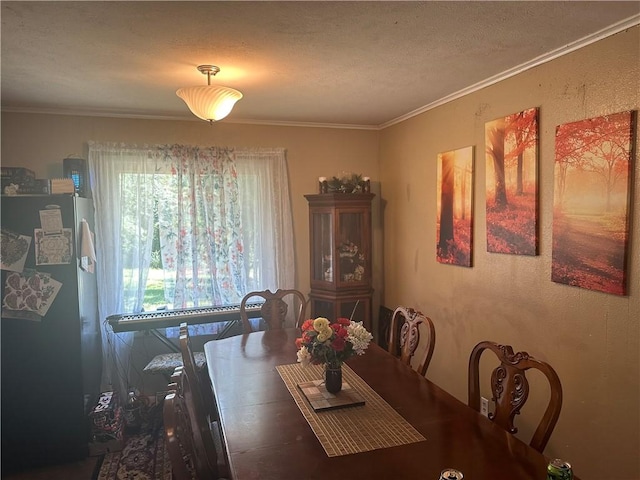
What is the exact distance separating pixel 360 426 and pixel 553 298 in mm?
1345

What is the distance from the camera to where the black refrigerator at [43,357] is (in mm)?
2631

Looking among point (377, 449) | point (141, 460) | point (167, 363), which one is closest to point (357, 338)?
point (377, 449)

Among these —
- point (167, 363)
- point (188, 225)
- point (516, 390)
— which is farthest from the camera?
point (188, 225)

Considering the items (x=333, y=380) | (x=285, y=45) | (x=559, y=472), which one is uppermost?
(x=285, y=45)

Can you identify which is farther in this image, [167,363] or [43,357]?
[167,363]

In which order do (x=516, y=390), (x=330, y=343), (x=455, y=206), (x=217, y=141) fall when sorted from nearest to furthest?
(x=516, y=390), (x=330, y=343), (x=455, y=206), (x=217, y=141)

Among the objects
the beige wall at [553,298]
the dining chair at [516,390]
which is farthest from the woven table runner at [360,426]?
the beige wall at [553,298]

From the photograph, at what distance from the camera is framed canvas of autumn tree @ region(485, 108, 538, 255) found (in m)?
2.34

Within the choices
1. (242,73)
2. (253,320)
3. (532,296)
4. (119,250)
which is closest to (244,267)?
(253,320)

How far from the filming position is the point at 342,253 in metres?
3.76

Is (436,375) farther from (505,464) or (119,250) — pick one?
(119,250)

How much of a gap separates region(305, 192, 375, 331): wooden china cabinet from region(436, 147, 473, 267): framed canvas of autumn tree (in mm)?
755

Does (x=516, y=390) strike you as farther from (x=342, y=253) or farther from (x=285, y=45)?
(x=342, y=253)

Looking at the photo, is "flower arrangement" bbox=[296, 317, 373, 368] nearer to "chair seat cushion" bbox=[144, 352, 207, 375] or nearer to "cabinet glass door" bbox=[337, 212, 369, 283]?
"chair seat cushion" bbox=[144, 352, 207, 375]
